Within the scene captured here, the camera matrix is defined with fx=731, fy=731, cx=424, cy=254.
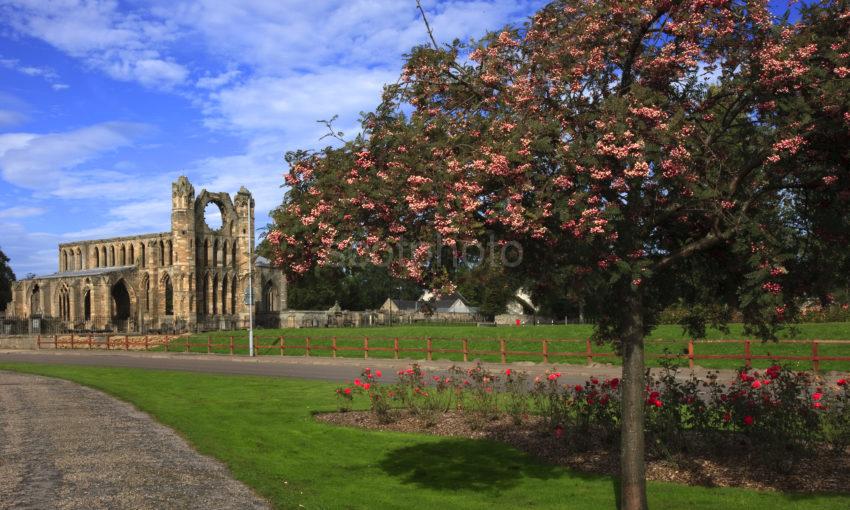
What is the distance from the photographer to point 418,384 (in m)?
16.5

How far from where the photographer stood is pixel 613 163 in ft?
22.5

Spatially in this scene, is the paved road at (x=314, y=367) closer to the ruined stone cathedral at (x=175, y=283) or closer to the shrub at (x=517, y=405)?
the shrub at (x=517, y=405)

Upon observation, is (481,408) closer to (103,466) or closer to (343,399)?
(343,399)

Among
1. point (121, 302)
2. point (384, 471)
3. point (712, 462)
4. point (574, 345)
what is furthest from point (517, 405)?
point (121, 302)

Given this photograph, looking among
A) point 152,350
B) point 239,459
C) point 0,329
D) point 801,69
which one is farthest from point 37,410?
point 0,329

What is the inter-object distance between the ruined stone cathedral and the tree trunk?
6866 centimetres

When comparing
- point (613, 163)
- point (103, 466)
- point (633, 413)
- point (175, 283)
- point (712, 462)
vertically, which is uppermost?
point (175, 283)

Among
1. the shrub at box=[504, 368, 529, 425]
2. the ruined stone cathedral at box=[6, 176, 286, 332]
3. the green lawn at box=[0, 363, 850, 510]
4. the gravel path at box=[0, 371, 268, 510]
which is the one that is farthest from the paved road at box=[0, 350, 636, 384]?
the ruined stone cathedral at box=[6, 176, 286, 332]

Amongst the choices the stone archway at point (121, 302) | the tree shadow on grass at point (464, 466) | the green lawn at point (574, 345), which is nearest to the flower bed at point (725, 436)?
the tree shadow on grass at point (464, 466)

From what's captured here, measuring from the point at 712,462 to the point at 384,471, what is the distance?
487cm

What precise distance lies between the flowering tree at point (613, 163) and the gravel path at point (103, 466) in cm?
387

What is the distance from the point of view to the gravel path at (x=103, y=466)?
9.23m

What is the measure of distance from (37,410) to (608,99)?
1671cm

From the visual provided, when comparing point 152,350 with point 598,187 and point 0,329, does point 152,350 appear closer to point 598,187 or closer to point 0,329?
point 0,329
